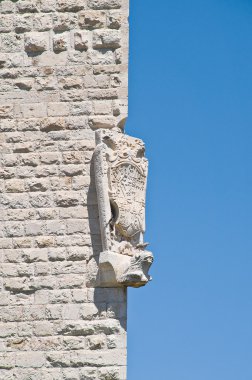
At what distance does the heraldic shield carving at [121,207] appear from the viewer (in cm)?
1347

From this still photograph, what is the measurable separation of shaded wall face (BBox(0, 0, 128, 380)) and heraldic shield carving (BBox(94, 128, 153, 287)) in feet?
0.53

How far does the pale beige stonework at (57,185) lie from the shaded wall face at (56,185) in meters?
0.01

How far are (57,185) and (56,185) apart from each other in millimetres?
11

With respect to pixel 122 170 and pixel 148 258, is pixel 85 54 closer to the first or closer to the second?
pixel 122 170

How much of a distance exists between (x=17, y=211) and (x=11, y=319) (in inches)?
45.4

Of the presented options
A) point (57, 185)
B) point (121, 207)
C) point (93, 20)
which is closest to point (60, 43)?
point (93, 20)

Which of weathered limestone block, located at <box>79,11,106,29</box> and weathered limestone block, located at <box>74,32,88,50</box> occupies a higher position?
weathered limestone block, located at <box>79,11,106,29</box>

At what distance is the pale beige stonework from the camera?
A: 13445 mm

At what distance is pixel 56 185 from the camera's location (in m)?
13.8

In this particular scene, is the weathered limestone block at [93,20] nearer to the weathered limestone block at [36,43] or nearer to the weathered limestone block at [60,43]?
the weathered limestone block at [60,43]

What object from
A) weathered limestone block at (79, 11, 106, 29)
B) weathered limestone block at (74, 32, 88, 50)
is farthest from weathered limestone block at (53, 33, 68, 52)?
weathered limestone block at (79, 11, 106, 29)

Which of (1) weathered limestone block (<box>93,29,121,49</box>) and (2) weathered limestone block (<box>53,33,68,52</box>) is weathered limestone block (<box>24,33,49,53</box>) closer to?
(2) weathered limestone block (<box>53,33,68,52</box>)

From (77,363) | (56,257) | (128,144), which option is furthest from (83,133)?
(77,363)

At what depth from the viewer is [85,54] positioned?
14031 mm
